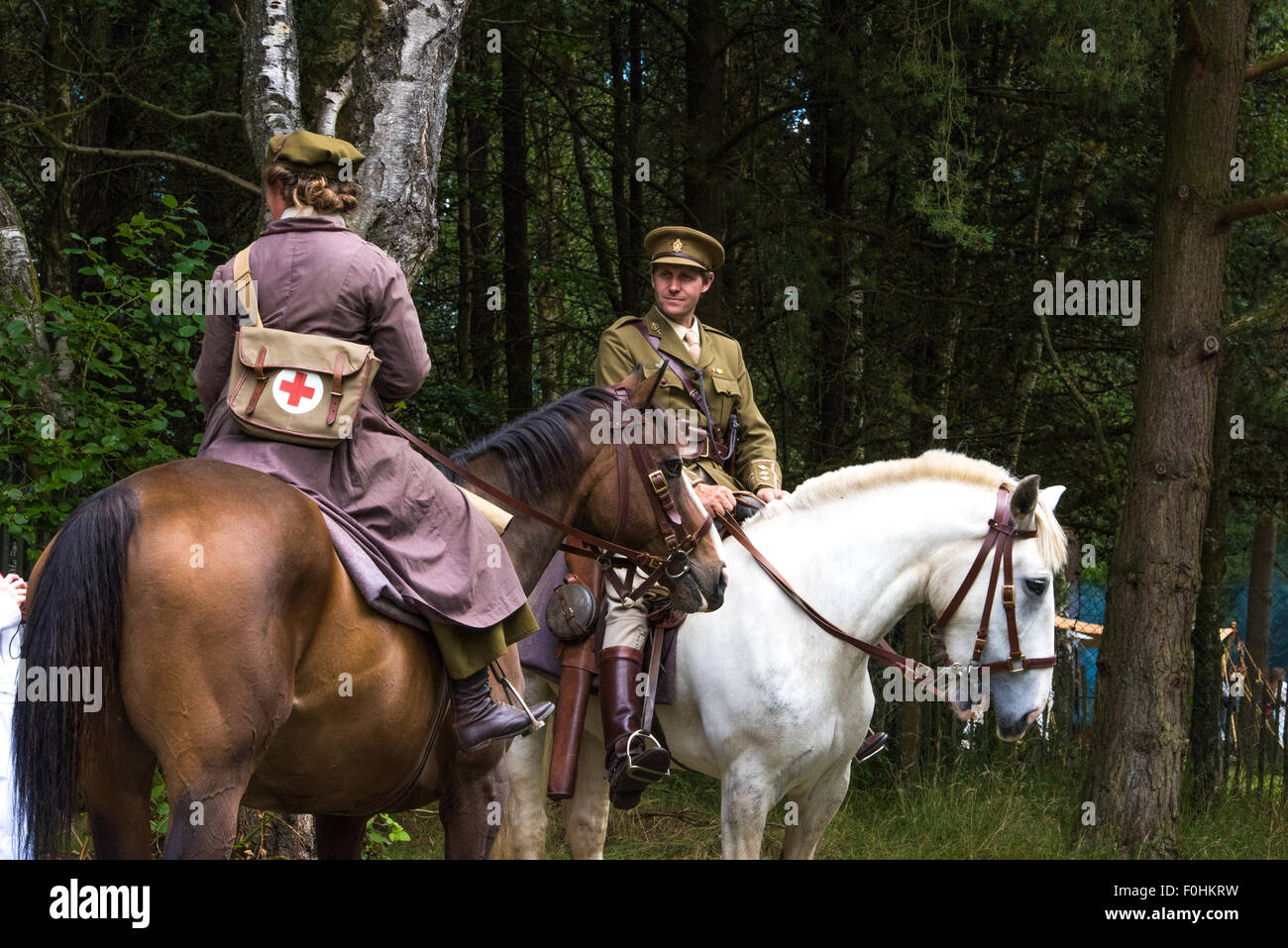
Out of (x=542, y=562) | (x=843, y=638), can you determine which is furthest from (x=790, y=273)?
(x=542, y=562)

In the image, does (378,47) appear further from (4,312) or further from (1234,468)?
(1234,468)

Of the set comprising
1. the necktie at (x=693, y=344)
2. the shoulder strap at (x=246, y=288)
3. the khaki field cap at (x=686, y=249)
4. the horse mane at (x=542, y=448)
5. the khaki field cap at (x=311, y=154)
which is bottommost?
the horse mane at (x=542, y=448)

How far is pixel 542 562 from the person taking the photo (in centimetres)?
443

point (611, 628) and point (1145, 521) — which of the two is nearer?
point (611, 628)

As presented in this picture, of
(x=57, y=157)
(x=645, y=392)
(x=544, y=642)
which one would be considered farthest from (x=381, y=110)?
(x=57, y=157)

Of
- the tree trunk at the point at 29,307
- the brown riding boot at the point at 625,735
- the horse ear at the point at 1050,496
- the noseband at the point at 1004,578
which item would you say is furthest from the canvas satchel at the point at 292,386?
the tree trunk at the point at 29,307

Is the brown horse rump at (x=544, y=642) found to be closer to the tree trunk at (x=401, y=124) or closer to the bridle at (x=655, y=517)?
the bridle at (x=655, y=517)

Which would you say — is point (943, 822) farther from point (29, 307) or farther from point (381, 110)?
point (29, 307)

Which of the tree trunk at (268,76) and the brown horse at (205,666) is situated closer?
the brown horse at (205,666)

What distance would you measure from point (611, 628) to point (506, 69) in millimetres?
8926

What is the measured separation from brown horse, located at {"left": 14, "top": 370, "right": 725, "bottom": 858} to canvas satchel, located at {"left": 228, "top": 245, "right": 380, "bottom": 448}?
249 mm

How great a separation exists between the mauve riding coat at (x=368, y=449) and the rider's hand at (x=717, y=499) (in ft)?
5.64

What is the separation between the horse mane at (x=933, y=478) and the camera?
5.00 meters

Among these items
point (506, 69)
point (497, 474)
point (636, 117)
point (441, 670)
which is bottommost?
point (441, 670)
